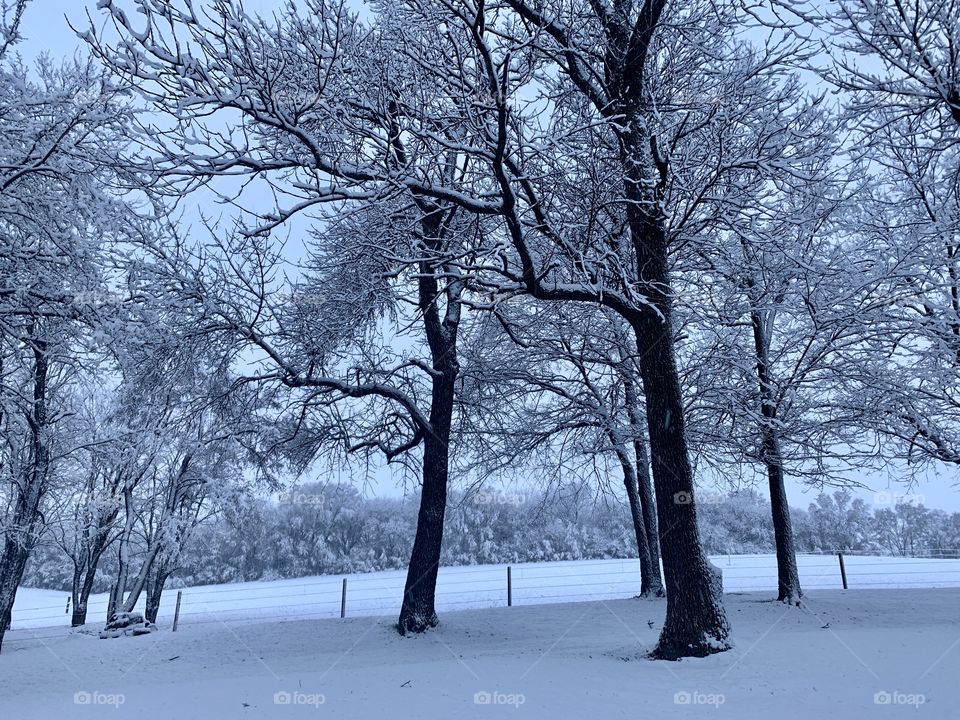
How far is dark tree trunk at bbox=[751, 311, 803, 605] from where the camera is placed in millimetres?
10727

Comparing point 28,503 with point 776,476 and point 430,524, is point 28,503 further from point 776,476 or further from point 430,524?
point 776,476

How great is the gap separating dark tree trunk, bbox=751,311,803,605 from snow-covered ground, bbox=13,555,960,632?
553 cm

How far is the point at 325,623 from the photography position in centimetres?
1227

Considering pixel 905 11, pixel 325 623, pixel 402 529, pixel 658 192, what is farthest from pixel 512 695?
pixel 402 529

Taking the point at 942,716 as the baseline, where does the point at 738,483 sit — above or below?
above

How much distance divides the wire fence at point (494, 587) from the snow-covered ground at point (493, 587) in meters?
0.03

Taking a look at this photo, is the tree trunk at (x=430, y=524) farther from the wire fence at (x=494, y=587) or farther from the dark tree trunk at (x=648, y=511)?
the wire fence at (x=494, y=587)

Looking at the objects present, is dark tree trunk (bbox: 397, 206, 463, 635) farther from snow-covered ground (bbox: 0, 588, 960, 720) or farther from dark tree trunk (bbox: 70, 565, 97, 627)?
dark tree trunk (bbox: 70, 565, 97, 627)

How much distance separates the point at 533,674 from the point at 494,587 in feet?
57.9

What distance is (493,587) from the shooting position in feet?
73.2

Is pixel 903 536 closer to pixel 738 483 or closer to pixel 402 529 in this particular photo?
pixel 738 483

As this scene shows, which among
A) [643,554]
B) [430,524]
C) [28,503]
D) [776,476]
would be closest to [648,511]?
[643,554]

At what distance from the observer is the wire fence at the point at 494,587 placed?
1777 cm

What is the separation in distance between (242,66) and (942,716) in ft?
22.5
